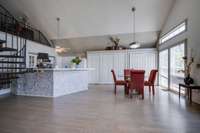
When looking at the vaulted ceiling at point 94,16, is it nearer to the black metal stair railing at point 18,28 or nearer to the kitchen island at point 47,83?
the black metal stair railing at point 18,28

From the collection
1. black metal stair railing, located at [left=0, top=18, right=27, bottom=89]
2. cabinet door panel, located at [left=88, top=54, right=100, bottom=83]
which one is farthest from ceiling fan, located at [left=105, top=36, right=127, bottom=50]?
black metal stair railing, located at [left=0, top=18, right=27, bottom=89]

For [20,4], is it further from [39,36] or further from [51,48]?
[51,48]

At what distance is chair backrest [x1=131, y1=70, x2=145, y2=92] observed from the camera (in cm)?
500

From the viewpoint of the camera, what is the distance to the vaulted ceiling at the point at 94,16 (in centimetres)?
630

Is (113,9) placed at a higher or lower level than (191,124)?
higher

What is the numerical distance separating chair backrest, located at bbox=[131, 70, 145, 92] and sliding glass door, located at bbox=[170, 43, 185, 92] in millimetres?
1620

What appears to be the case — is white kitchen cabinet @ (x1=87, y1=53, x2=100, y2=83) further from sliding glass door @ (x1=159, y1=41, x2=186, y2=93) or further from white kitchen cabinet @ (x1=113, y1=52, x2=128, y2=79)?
sliding glass door @ (x1=159, y1=41, x2=186, y2=93)

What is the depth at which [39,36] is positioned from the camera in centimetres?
867

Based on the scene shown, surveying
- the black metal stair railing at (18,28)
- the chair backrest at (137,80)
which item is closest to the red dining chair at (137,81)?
the chair backrest at (137,80)

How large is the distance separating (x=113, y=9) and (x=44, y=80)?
4.28m

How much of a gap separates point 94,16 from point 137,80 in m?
3.90

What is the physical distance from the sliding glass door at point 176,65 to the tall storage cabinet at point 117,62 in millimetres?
2179

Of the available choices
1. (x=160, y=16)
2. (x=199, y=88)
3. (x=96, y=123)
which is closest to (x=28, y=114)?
(x=96, y=123)

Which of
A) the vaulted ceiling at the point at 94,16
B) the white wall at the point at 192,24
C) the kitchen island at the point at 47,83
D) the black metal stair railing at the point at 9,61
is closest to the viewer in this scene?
the white wall at the point at 192,24
